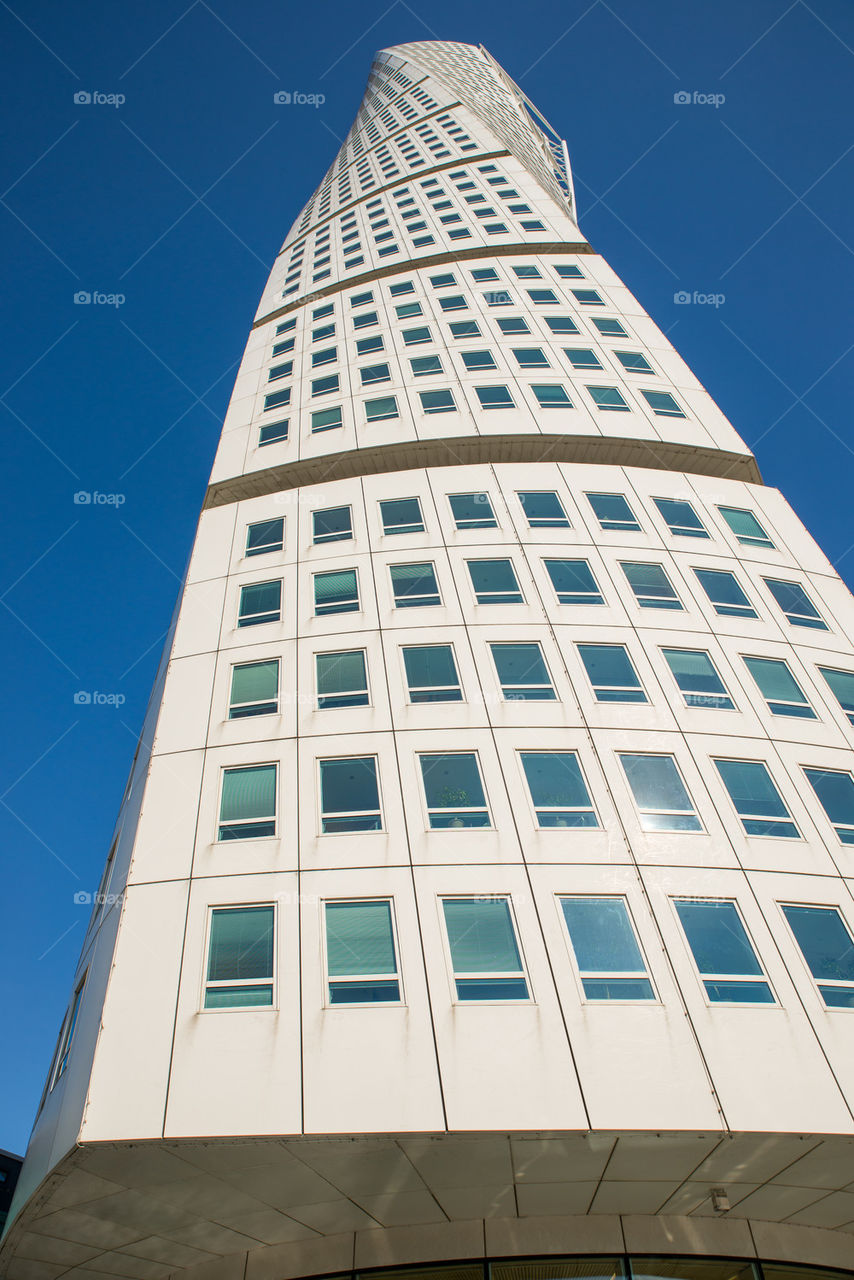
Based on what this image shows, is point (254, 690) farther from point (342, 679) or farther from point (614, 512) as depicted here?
point (614, 512)

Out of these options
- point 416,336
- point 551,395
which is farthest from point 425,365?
point 551,395

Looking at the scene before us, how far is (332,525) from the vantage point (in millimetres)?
19922

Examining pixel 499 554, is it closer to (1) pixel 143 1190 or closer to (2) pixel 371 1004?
(2) pixel 371 1004

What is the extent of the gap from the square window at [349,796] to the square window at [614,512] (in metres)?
8.85

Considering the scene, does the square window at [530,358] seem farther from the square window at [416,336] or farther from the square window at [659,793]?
the square window at [659,793]

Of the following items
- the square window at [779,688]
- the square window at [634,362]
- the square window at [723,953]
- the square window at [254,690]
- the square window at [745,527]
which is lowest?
the square window at [723,953]

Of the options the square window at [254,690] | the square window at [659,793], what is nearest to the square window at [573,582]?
the square window at [659,793]

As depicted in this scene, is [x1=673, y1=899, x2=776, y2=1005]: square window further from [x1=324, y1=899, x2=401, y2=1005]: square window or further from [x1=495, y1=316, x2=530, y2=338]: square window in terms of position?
[x1=495, y1=316, x2=530, y2=338]: square window

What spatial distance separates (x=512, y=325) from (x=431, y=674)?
654 inches

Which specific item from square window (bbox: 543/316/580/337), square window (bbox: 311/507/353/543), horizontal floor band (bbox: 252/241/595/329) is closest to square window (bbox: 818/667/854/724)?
square window (bbox: 311/507/353/543)

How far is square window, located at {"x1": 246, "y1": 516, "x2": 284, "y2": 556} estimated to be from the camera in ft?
64.7

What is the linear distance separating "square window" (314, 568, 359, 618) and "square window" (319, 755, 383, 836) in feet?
13.6

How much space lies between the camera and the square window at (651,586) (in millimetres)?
17500

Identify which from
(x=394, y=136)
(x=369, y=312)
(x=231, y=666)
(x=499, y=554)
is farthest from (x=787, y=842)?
(x=394, y=136)
